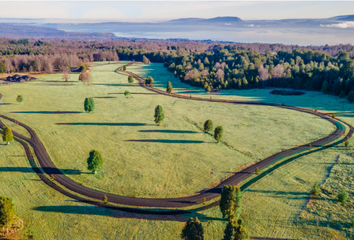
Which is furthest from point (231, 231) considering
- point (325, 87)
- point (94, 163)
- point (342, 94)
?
point (325, 87)

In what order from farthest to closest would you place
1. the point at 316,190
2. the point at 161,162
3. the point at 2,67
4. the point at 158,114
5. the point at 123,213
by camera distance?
the point at 2,67 → the point at 158,114 → the point at 161,162 → the point at 316,190 → the point at 123,213

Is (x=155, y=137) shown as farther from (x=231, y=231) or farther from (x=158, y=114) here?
(x=231, y=231)

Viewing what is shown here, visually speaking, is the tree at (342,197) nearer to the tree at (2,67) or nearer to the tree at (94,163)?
the tree at (94,163)

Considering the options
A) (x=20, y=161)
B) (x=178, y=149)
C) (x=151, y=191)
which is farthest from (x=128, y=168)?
(x=20, y=161)

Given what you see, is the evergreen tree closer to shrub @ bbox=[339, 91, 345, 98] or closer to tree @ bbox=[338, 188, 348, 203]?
tree @ bbox=[338, 188, 348, 203]

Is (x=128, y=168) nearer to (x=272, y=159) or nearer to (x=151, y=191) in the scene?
(x=151, y=191)
